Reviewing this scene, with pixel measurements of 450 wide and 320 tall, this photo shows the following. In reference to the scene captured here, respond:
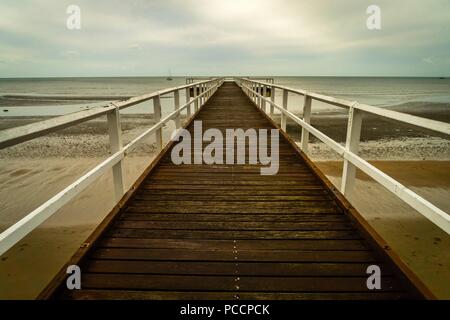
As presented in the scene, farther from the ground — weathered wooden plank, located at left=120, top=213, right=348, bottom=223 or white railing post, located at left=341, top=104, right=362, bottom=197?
white railing post, located at left=341, top=104, right=362, bottom=197

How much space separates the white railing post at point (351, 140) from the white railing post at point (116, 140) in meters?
2.35

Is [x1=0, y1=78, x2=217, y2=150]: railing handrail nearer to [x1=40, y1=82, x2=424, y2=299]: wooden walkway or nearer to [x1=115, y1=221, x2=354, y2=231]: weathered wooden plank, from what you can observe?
[x1=40, y1=82, x2=424, y2=299]: wooden walkway

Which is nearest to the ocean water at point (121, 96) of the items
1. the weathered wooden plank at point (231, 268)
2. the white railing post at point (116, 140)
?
the white railing post at point (116, 140)

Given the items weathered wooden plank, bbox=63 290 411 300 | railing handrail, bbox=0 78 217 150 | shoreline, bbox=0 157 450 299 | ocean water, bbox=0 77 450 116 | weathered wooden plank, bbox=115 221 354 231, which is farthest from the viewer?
ocean water, bbox=0 77 450 116

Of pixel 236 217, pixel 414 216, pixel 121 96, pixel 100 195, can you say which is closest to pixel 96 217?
pixel 100 195

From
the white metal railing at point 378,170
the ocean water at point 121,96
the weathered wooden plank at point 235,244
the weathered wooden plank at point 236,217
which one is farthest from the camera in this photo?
the ocean water at point 121,96

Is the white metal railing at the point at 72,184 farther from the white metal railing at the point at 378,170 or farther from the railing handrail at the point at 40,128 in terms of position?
the white metal railing at the point at 378,170

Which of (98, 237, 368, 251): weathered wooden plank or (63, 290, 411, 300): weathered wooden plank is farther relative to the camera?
(98, 237, 368, 251): weathered wooden plank

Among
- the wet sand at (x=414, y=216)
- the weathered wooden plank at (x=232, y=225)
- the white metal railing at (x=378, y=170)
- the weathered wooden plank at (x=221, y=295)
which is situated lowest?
the wet sand at (x=414, y=216)

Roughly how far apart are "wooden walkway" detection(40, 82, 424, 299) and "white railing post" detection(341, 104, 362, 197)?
21cm

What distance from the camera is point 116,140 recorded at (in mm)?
3014

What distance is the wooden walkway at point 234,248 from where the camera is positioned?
1952 millimetres

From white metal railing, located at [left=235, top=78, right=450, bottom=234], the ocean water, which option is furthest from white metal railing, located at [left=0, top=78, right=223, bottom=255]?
the ocean water

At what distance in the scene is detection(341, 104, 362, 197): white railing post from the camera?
2.89 m
